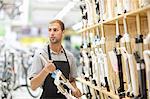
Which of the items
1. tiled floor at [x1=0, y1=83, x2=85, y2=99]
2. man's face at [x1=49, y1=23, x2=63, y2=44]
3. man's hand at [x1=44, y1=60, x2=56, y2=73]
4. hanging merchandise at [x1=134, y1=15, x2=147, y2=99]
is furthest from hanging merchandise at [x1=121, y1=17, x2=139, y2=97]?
tiled floor at [x1=0, y1=83, x2=85, y2=99]

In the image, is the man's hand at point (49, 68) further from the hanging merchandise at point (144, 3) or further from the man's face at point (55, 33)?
the hanging merchandise at point (144, 3)

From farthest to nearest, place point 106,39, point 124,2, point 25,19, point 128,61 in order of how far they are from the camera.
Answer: point 25,19
point 106,39
point 124,2
point 128,61

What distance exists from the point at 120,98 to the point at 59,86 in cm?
67

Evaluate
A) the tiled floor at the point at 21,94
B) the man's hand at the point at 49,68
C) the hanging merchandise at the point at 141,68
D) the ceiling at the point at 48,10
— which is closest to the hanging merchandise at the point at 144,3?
the hanging merchandise at the point at 141,68

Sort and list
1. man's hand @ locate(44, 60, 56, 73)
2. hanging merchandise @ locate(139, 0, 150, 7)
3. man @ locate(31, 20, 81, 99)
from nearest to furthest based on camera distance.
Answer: hanging merchandise @ locate(139, 0, 150, 7) < man's hand @ locate(44, 60, 56, 73) < man @ locate(31, 20, 81, 99)

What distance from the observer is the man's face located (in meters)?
2.58

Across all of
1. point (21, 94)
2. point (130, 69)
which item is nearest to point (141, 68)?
point (130, 69)

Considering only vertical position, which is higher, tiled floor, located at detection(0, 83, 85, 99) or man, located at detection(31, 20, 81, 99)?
man, located at detection(31, 20, 81, 99)

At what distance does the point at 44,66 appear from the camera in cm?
254

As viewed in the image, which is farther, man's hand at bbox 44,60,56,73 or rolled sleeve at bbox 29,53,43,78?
rolled sleeve at bbox 29,53,43,78

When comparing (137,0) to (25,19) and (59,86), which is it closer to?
(59,86)

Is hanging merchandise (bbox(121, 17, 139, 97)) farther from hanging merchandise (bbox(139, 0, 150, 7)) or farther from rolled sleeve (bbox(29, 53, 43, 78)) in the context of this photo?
rolled sleeve (bbox(29, 53, 43, 78))

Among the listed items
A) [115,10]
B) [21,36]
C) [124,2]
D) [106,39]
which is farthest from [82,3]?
[21,36]

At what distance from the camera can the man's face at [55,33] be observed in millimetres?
2578
